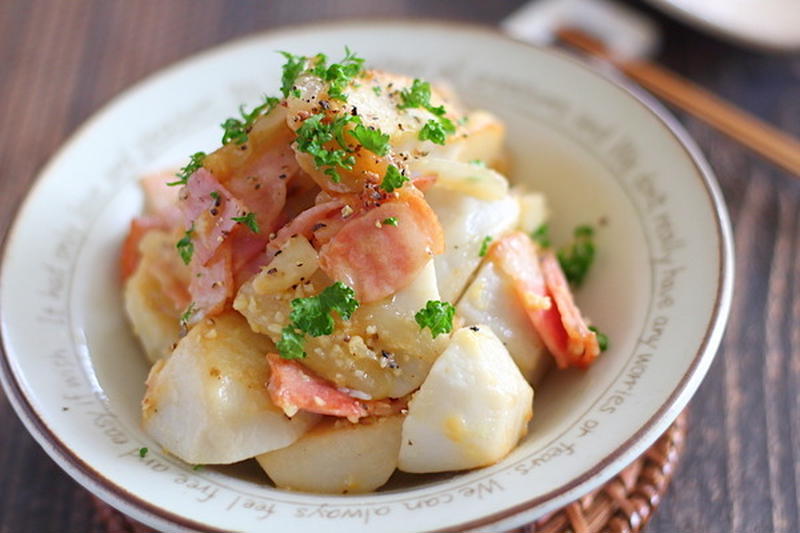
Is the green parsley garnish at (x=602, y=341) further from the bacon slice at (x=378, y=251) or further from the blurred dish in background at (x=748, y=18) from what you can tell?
the blurred dish in background at (x=748, y=18)

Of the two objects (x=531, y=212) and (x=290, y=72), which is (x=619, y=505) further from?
(x=290, y=72)

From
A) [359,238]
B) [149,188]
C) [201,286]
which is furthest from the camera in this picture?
[149,188]

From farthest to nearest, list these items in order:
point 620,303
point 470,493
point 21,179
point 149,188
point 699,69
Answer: point 699,69 < point 21,179 < point 149,188 < point 620,303 < point 470,493

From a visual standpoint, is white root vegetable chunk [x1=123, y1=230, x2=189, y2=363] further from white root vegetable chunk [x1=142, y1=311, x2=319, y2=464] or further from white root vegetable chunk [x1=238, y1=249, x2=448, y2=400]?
white root vegetable chunk [x1=238, y1=249, x2=448, y2=400]

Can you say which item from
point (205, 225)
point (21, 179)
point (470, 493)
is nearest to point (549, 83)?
point (205, 225)

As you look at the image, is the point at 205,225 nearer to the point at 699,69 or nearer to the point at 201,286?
the point at 201,286

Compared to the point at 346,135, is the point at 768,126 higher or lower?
lower

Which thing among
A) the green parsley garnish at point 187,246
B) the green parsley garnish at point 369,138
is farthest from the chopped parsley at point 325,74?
the green parsley garnish at point 187,246
